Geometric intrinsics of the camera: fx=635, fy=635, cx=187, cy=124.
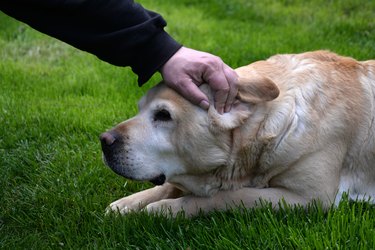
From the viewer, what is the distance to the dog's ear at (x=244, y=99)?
3.29m

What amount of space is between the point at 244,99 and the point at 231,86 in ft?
0.32

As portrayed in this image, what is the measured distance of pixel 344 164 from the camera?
11.6 ft

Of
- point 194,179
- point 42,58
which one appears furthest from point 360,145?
point 42,58

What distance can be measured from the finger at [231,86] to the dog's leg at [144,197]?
0.70 metres

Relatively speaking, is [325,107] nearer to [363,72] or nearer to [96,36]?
[363,72]

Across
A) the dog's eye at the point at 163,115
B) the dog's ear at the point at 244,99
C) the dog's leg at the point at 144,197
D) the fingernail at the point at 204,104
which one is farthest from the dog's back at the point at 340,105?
the dog's leg at the point at 144,197

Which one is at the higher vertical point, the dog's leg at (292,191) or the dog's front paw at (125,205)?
the dog's leg at (292,191)

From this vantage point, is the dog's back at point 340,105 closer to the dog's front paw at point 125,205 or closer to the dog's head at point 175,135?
the dog's head at point 175,135

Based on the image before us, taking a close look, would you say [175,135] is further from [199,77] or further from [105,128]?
[105,128]

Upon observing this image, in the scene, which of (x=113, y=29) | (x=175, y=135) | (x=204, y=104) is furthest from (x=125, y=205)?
(x=113, y=29)

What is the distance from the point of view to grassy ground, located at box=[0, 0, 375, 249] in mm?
3037

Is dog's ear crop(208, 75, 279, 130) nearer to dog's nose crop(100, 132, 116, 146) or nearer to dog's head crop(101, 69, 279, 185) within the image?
dog's head crop(101, 69, 279, 185)

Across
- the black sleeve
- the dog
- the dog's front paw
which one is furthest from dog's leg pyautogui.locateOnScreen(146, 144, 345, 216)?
the black sleeve

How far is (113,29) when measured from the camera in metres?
3.32
